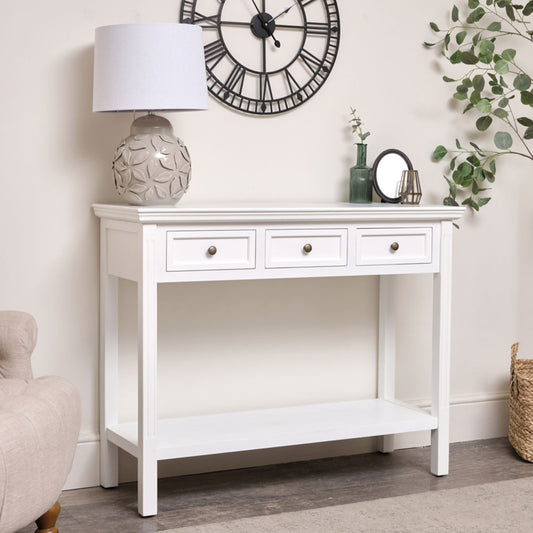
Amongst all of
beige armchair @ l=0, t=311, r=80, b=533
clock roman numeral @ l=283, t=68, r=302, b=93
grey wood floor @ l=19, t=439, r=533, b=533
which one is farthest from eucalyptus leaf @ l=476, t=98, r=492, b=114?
beige armchair @ l=0, t=311, r=80, b=533

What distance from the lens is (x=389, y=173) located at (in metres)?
2.95

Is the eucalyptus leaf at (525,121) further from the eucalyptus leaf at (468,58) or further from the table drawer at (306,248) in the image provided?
the table drawer at (306,248)

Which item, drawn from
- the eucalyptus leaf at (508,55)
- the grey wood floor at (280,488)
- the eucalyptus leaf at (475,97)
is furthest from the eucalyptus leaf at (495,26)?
the grey wood floor at (280,488)

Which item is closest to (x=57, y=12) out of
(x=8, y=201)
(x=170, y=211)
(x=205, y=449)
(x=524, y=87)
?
(x=8, y=201)

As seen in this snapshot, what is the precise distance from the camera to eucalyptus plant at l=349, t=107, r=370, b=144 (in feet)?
9.48

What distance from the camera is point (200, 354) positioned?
110 inches

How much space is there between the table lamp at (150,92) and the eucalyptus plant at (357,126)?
675 mm

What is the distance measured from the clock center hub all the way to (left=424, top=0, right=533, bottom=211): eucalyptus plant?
24.2 inches

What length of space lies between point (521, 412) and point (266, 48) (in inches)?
60.4

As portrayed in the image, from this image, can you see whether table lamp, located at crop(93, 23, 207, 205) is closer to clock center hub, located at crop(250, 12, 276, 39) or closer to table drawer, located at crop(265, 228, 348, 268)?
table drawer, located at crop(265, 228, 348, 268)

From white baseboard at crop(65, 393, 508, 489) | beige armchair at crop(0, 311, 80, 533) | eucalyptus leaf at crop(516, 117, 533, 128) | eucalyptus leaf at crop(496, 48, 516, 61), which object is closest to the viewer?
beige armchair at crop(0, 311, 80, 533)

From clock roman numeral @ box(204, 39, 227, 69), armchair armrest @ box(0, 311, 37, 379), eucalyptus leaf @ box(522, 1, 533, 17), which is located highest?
eucalyptus leaf @ box(522, 1, 533, 17)

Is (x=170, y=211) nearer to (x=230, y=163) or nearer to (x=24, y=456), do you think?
(x=230, y=163)

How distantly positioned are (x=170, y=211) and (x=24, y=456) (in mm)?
816
